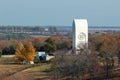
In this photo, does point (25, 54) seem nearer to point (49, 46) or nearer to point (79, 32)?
point (79, 32)

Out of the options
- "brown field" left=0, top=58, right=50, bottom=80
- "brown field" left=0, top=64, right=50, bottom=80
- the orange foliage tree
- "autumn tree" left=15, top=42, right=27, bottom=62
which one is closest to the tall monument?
the orange foliage tree

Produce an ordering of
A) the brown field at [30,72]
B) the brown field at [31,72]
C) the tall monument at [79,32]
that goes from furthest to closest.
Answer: the tall monument at [79,32], the brown field at [31,72], the brown field at [30,72]

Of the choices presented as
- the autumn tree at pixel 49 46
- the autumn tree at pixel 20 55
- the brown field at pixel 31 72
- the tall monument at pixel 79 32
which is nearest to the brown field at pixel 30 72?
the brown field at pixel 31 72

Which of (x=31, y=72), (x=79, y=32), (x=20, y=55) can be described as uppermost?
(x=79, y=32)

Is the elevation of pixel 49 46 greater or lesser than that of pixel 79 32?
lesser

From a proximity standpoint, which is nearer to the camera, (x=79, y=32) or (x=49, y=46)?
(x=79, y=32)

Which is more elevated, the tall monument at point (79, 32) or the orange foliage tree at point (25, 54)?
the tall monument at point (79, 32)

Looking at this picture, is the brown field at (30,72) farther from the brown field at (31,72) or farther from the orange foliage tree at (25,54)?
the orange foliage tree at (25,54)

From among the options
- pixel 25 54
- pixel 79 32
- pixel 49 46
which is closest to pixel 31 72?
pixel 25 54

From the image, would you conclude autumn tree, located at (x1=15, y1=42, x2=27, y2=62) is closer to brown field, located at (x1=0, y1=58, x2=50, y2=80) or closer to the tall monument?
brown field, located at (x1=0, y1=58, x2=50, y2=80)

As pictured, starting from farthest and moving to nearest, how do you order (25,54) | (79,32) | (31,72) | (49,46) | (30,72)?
1. (49,46)
2. (79,32)
3. (25,54)
4. (31,72)
5. (30,72)

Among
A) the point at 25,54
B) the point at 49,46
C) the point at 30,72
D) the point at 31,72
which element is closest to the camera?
the point at 30,72
